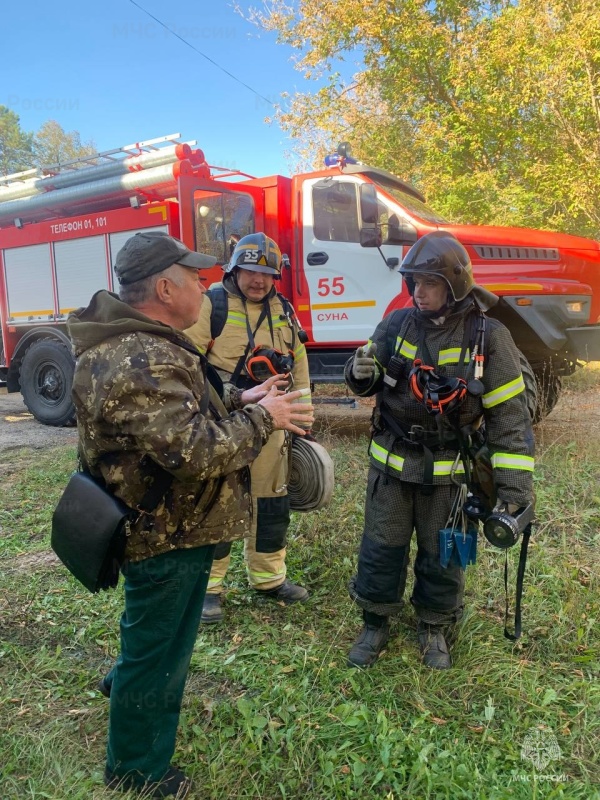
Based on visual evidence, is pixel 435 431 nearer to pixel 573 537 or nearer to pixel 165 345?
→ pixel 165 345

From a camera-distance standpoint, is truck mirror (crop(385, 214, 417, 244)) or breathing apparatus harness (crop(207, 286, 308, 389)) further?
truck mirror (crop(385, 214, 417, 244))

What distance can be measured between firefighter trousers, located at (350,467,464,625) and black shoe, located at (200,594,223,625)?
76 centimetres

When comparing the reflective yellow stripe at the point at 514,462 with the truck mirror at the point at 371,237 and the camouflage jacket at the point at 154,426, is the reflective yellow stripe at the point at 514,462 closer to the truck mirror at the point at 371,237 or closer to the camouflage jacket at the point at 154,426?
the camouflage jacket at the point at 154,426

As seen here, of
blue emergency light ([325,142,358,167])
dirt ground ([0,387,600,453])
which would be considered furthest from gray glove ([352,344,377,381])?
blue emergency light ([325,142,358,167])

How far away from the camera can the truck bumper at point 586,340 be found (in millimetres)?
4762

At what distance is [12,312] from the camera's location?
25.0 feet

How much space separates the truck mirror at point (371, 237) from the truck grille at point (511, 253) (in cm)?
86

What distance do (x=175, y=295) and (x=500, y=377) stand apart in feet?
4.16

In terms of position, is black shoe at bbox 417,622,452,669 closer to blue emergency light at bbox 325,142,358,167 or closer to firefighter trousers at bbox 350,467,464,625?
firefighter trousers at bbox 350,467,464,625

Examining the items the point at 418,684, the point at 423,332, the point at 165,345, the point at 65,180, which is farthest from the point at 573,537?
the point at 65,180

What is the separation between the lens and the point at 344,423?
6.67 meters

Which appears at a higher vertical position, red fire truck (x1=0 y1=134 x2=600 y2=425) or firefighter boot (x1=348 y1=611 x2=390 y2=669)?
red fire truck (x1=0 y1=134 x2=600 y2=425)

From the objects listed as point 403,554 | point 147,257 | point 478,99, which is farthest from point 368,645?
point 478,99

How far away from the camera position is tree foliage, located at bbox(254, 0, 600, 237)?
26.7 feet
